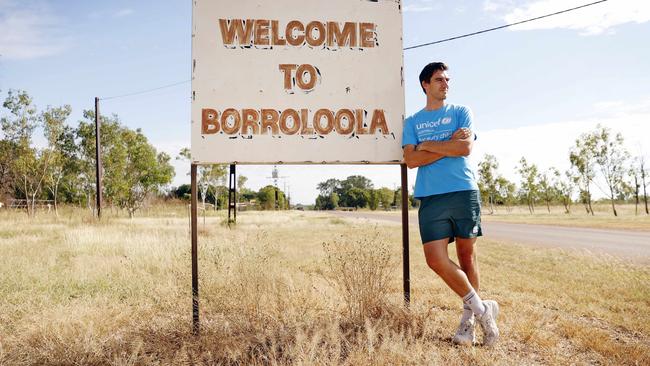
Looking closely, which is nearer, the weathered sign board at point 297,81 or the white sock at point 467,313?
the white sock at point 467,313

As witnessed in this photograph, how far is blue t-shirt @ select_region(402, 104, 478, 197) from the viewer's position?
11.8 feet

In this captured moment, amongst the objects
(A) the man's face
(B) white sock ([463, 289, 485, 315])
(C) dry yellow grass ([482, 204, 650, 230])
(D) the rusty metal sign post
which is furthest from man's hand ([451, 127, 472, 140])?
(C) dry yellow grass ([482, 204, 650, 230])

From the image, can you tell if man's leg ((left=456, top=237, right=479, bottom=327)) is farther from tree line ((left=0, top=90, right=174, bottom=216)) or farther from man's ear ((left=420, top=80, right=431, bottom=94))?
tree line ((left=0, top=90, right=174, bottom=216))

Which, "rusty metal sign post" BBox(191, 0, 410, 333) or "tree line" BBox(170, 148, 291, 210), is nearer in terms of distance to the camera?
"rusty metal sign post" BBox(191, 0, 410, 333)

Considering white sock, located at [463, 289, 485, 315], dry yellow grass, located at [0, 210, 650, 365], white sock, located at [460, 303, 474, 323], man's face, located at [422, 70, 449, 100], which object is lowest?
dry yellow grass, located at [0, 210, 650, 365]

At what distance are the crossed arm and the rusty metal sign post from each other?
2.02 ft

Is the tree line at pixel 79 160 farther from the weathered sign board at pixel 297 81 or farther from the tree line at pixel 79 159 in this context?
the weathered sign board at pixel 297 81

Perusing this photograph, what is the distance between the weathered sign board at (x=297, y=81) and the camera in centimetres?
424

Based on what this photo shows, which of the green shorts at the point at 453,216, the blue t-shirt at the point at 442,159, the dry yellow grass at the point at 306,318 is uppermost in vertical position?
the blue t-shirt at the point at 442,159

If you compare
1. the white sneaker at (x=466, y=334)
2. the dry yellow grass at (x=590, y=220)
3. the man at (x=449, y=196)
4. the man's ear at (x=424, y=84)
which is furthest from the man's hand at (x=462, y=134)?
the dry yellow grass at (x=590, y=220)

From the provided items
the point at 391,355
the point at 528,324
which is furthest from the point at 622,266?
the point at 391,355

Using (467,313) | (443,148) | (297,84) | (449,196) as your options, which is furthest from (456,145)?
(297,84)

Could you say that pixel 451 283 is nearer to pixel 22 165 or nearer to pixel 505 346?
pixel 505 346

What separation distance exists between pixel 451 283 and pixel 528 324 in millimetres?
1230
